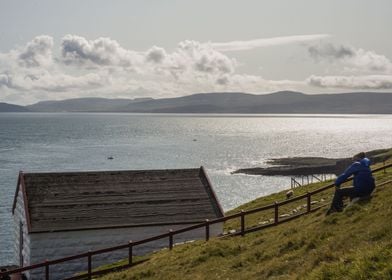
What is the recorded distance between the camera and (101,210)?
29594 mm

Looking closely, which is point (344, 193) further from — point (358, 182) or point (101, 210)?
point (101, 210)

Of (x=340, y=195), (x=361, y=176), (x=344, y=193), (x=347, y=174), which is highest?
(x=347, y=174)

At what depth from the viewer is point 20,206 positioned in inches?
1220

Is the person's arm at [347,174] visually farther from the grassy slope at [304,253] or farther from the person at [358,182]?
the grassy slope at [304,253]

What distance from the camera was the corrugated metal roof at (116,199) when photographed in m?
28.8

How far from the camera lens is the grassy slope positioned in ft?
39.4

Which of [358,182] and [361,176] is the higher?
[361,176]

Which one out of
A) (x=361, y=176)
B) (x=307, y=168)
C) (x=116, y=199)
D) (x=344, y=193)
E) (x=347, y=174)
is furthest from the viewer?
(x=307, y=168)

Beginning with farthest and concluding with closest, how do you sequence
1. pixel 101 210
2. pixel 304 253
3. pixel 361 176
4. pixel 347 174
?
pixel 101 210 → pixel 361 176 → pixel 347 174 → pixel 304 253

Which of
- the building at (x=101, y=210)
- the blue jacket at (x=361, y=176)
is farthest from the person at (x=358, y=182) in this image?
the building at (x=101, y=210)

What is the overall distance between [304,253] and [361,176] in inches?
178

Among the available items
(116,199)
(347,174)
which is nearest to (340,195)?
(347,174)

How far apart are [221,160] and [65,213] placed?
109422 mm

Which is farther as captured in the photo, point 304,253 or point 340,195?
point 340,195
